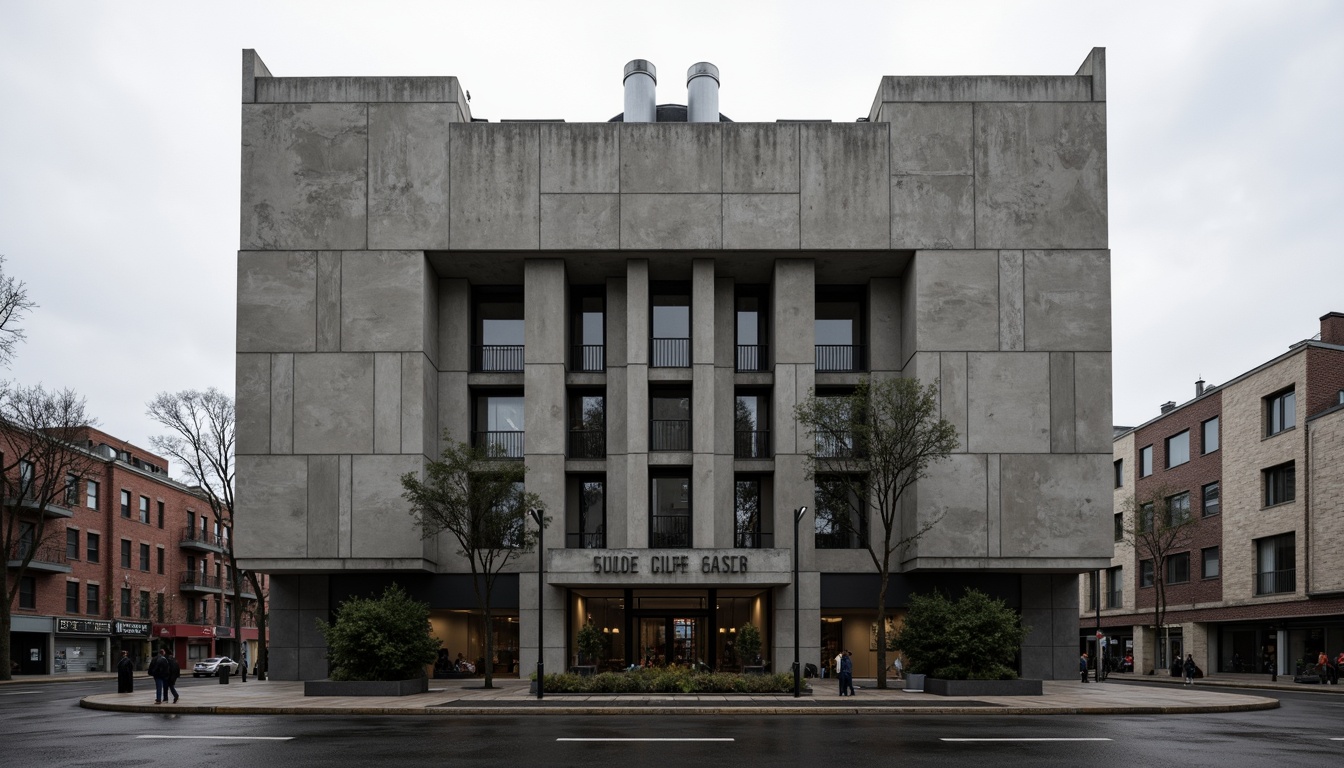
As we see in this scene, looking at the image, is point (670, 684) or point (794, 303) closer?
point (670, 684)

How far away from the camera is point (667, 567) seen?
36500 millimetres

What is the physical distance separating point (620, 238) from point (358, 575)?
15.5 metres

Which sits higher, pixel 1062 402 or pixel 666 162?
pixel 666 162

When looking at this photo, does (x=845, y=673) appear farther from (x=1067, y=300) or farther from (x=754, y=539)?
(x=1067, y=300)

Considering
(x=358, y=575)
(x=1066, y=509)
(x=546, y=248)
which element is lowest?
(x=358, y=575)

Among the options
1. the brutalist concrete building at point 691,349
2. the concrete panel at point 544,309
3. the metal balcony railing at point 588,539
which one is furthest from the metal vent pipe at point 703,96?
the metal balcony railing at point 588,539

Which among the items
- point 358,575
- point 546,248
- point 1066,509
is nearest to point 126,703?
point 358,575

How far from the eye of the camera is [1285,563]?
5019 cm

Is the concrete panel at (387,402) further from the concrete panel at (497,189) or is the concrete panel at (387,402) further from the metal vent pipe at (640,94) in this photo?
the metal vent pipe at (640,94)

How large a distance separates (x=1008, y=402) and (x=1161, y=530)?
22641mm

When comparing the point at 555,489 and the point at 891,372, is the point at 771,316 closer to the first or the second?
the point at 891,372

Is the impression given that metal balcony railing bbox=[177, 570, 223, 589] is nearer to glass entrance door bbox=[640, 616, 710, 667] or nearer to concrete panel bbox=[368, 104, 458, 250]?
concrete panel bbox=[368, 104, 458, 250]

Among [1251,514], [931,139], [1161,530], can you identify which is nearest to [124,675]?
[931,139]

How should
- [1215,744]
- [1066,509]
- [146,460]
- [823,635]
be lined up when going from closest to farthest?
[1215,744]
[1066,509]
[823,635]
[146,460]
